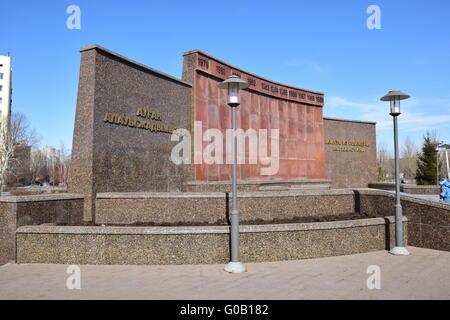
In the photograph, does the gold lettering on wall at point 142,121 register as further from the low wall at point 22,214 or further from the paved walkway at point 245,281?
the paved walkway at point 245,281

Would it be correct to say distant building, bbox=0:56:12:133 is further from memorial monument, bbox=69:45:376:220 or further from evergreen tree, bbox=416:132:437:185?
evergreen tree, bbox=416:132:437:185

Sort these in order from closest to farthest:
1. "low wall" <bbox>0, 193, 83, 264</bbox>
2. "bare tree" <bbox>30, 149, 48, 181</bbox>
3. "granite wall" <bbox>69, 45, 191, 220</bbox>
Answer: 1. "low wall" <bbox>0, 193, 83, 264</bbox>
2. "granite wall" <bbox>69, 45, 191, 220</bbox>
3. "bare tree" <bbox>30, 149, 48, 181</bbox>

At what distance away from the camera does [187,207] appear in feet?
30.8

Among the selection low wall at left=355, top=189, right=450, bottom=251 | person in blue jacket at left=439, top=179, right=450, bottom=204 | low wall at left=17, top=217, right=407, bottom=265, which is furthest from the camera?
person in blue jacket at left=439, top=179, right=450, bottom=204

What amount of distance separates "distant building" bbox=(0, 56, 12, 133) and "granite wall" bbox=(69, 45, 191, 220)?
75527mm

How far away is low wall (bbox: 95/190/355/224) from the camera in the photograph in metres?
9.34

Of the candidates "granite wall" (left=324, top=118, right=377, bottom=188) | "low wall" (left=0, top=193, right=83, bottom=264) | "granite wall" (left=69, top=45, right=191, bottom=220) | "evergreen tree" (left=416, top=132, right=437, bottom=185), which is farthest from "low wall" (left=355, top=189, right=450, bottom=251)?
"evergreen tree" (left=416, top=132, right=437, bottom=185)

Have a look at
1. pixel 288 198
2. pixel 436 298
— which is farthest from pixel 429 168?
pixel 436 298

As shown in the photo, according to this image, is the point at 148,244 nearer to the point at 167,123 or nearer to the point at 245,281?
the point at 245,281

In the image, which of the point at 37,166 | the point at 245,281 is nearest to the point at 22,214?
the point at 245,281

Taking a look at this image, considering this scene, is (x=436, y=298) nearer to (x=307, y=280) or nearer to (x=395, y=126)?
(x=307, y=280)

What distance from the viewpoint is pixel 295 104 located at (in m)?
22.4

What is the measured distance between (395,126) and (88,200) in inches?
333
